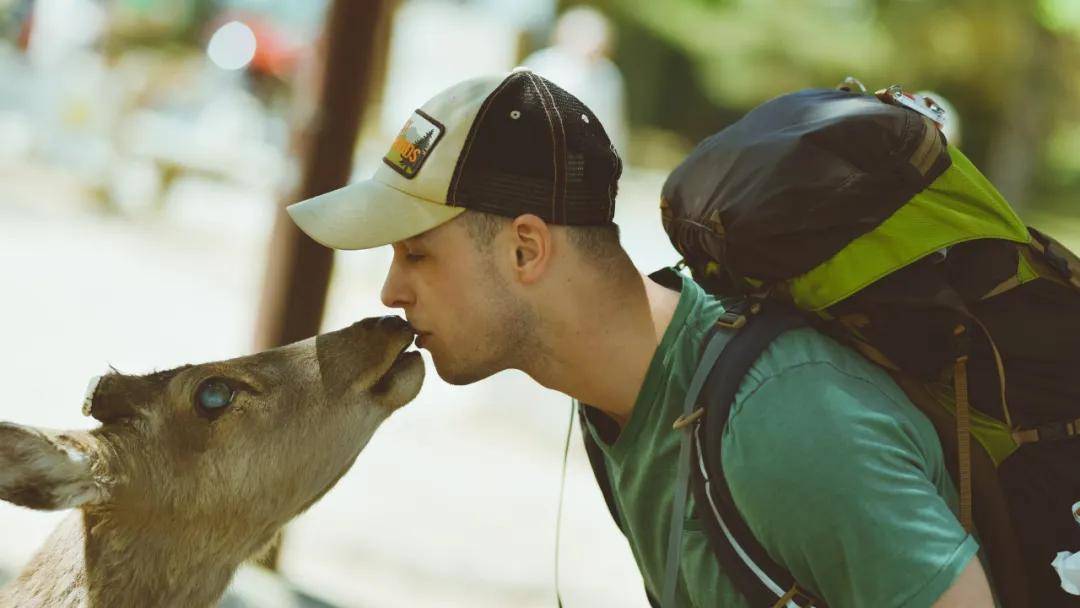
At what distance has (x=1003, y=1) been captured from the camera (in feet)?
69.1

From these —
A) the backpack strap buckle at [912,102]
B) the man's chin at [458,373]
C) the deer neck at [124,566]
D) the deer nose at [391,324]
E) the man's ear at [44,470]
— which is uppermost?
the backpack strap buckle at [912,102]

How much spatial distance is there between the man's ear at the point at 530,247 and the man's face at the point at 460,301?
33 millimetres

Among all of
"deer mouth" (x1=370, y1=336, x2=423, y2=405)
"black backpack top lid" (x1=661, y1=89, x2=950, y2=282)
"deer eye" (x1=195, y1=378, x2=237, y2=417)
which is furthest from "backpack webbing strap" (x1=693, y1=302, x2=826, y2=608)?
"deer eye" (x1=195, y1=378, x2=237, y2=417)

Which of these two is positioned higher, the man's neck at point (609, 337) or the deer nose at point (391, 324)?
the man's neck at point (609, 337)

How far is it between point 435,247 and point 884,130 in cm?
Answer: 109

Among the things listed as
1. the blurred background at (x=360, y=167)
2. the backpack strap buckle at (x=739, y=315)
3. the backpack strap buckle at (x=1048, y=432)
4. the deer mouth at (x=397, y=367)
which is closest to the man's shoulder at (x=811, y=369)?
the backpack strap buckle at (x=739, y=315)

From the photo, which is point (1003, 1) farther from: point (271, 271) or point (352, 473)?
point (271, 271)

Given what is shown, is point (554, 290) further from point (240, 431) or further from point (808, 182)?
point (240, 431)

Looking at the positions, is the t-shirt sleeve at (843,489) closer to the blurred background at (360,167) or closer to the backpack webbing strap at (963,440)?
the backpack webbing strap at (963,440)

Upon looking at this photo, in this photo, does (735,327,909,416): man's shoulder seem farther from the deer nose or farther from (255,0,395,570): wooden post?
(255,0,395,570): wooden post

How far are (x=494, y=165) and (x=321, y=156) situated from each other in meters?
3.47

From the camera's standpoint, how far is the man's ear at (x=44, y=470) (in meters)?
3.11

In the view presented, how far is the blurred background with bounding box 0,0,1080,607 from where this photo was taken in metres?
7.03

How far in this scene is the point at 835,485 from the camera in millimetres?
2549
